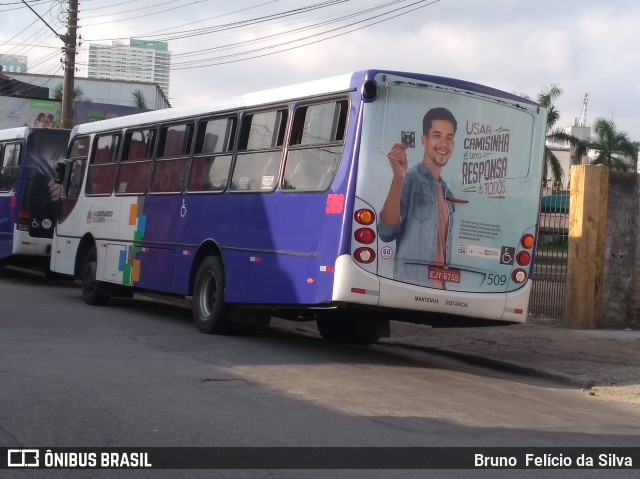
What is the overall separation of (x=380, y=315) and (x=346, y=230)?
1.69 meters

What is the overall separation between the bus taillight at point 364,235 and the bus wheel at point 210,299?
2.95m

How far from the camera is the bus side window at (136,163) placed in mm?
15664

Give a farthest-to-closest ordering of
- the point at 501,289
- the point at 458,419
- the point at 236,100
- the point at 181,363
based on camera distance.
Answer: the point at 236,100 < the point at 501,289 < the point at 181,363 < the point at 458,419

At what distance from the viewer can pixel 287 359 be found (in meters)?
11.1

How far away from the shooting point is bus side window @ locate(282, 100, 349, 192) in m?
10.9

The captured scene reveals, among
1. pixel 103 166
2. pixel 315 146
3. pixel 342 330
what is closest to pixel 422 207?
pixel 315 146

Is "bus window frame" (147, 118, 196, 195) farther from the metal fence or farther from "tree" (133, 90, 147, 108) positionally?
"tree" (133, 90, 147, 108)

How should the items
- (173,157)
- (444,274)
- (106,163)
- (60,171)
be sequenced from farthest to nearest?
(60,171) → (106,163) → (173,157) → (444,274)

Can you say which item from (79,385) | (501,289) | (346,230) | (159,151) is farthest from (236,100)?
(79,385)

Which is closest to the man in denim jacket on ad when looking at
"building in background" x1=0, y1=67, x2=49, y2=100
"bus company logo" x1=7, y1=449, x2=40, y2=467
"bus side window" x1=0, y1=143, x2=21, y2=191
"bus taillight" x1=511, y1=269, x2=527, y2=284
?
"bus taillight" x1=511, y1=269, x2=527, y2=284

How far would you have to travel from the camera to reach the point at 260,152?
41.1ft

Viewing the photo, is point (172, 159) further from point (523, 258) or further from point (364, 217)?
point (523, 258)

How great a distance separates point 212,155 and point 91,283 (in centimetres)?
465

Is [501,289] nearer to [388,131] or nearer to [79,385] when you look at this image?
[388,131]
